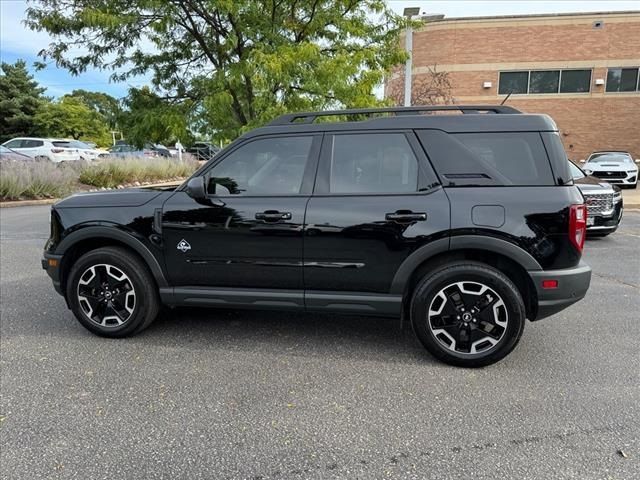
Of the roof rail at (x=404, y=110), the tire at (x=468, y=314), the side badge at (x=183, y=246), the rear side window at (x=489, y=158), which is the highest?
the roof rail at (x=404, y=110)

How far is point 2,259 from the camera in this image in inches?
270

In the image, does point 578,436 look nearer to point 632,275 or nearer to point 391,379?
point 391,379

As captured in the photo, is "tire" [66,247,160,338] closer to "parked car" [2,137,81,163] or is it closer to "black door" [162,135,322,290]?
"black door" [162,135,322,290]

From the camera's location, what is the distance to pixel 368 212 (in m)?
3.38

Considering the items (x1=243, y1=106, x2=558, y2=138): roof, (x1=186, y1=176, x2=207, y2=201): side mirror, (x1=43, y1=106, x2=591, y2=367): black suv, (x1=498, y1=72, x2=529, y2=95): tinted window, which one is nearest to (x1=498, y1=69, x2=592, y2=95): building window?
(x1=498, y1=72, x2=529, y2=95): tinted window

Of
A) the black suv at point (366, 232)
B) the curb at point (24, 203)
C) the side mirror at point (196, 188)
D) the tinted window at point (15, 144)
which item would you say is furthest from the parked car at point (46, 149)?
the side mirror at point (196, 188)

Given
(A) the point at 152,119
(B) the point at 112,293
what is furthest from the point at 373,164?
(A) the point at 152,119

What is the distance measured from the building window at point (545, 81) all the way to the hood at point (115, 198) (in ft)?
76.1

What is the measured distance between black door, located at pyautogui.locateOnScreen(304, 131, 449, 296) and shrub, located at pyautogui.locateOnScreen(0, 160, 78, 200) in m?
13.0

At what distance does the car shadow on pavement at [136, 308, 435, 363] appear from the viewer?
372 cm

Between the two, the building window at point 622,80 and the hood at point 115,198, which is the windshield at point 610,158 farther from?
the hood at point 115,198

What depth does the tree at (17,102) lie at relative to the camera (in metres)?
38.2

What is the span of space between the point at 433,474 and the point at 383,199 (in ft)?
6.06

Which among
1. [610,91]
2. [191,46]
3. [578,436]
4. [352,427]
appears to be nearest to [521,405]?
[578,436]
